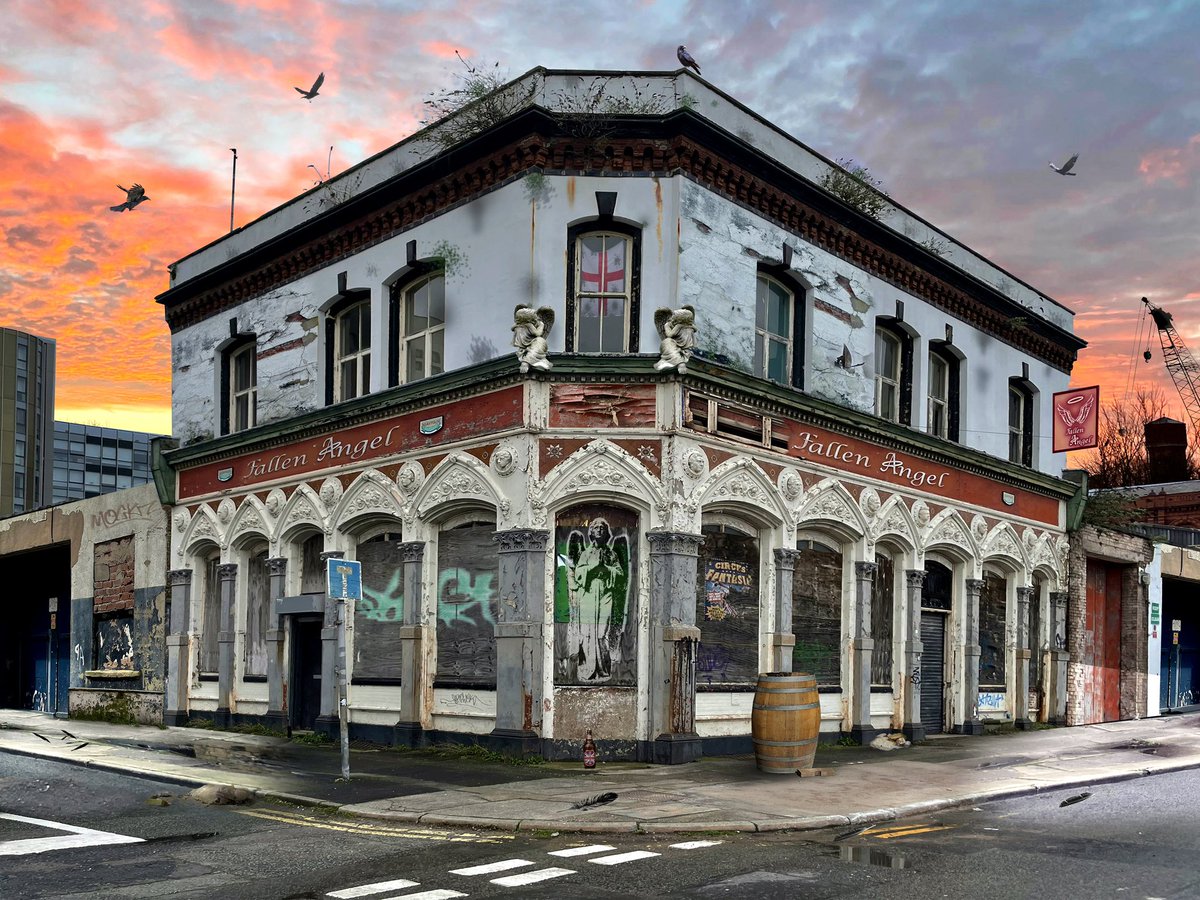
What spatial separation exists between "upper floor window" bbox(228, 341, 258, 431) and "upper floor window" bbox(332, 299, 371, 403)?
307 centimetres

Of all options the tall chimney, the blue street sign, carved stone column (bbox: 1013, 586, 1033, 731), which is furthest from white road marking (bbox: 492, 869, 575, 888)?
the tall chimney

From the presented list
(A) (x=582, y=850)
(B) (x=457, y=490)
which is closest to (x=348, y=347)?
(B) (x=457, y=490)

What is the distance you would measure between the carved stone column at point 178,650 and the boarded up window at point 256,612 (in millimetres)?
2039

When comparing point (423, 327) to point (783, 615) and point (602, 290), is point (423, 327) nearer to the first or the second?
point (602, 290)

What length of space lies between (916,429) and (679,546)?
8.00 metres

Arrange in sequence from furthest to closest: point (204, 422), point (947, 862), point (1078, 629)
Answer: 1. point (1078, 629)
2. point (204, 422)
3. point (947, 862)

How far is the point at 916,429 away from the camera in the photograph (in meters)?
23.5

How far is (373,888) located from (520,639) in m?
8.52

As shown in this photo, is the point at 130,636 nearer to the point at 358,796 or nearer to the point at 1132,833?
the point at 358,796

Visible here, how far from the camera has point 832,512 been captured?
2077cm

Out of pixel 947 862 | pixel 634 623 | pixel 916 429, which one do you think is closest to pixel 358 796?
pixel 634 623

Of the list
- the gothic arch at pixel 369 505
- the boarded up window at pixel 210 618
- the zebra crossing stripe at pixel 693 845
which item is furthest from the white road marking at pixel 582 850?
the boarded up window at pixel 210 618

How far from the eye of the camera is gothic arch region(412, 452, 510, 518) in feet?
59.6

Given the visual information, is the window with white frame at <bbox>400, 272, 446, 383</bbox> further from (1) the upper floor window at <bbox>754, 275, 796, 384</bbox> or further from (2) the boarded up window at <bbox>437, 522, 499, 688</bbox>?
(1) the upper floor window at <bbox>754, 275, 796, 384</bbox>
